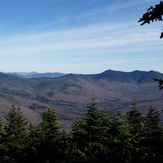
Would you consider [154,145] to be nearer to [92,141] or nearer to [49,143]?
[92,141]

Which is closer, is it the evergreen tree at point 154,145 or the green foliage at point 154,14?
the green foliage at point 154,14

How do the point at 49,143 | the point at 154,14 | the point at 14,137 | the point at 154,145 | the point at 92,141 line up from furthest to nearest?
the point at 14,137 → the point at 49,143 → the point at 92,141 → the point at 154,145 → the point at 154,14

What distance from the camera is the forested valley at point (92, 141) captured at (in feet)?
57.0

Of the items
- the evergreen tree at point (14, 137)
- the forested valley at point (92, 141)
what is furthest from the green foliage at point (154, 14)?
the evergreen tree at point (14, 137)

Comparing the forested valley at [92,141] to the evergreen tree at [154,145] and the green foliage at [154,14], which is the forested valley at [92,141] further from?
the green foliage at [154,14]

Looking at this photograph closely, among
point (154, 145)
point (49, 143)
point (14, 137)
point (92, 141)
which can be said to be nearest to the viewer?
point (154, 145)

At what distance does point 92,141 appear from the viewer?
1041 inches

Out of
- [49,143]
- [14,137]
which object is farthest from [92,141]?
[14,137]

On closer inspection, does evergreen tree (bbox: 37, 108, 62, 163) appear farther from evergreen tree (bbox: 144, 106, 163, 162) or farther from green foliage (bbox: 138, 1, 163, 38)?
green foliage (bbox: 138, 1, 163, 38)

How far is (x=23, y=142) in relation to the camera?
3531 centimetres

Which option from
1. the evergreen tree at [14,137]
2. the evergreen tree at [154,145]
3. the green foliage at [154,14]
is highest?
the green foliage at [154,14]

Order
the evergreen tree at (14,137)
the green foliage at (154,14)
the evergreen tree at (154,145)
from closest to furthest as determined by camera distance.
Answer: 1. the green foliage at (154,14)
2. the evergreen tree at (154,145)
3. the evergreen tree at (14,137)

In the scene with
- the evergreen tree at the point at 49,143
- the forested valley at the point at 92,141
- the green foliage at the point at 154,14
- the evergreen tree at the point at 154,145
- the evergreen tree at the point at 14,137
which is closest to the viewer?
the green foliage at the point at 154,14

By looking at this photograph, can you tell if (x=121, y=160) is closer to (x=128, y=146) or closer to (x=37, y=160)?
(x=128, y=146)
